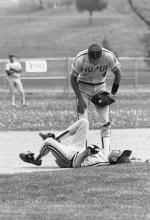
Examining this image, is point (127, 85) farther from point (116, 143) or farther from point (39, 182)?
point (39, 182)

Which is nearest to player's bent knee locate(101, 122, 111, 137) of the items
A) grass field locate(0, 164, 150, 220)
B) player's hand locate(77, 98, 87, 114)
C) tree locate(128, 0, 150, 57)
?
player's hand locate(77, 98, 87, 114)

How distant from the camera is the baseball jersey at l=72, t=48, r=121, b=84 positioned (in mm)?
13367

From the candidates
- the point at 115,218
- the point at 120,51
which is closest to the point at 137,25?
the point at 120,51

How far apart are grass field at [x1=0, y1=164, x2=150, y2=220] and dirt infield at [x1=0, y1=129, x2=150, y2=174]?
4.64 ft

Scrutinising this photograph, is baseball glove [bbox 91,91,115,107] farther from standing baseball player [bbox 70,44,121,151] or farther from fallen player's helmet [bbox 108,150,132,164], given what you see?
fallen player's helmet [bbox 108,150,132,164]

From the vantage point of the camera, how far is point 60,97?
36.9m

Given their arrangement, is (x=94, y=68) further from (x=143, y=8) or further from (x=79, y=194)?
(x=143, y=8)

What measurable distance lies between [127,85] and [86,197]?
105 feet

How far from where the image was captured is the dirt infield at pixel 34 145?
12.8m

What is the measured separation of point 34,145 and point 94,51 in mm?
3386

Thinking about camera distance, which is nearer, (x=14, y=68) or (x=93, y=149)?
(x=93, y=149)

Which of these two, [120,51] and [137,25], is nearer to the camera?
[120,51]

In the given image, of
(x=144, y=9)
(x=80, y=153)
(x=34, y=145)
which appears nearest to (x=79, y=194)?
(x=80, y=153)

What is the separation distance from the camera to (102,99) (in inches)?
538
